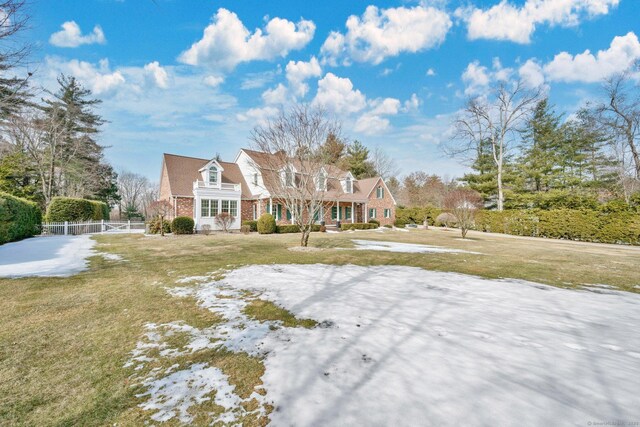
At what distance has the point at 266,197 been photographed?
22359 mm

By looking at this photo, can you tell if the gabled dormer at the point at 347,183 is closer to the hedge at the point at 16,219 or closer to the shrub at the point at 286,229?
the shrub at the point at 286,229

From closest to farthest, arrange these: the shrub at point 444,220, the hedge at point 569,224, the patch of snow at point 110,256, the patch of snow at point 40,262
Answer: the patch of snow at point 40,262, the patch of snow at point 110,256, the hedge at point 569,224, the shrub at point 444,220

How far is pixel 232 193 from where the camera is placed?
2208cm

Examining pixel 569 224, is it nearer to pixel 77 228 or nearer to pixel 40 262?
pixel 40 262

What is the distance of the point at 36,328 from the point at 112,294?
1.42 meters

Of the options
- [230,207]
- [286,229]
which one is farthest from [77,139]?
[286,229]

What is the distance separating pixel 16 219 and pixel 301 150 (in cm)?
1416

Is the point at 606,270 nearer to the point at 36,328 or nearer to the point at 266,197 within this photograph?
the point at 36,328

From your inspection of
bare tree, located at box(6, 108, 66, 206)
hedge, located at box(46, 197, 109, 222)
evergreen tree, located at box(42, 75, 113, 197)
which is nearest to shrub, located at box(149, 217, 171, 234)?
hedge, located at box(46, 197, 109, 222)

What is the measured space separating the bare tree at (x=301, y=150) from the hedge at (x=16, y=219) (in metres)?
11.5

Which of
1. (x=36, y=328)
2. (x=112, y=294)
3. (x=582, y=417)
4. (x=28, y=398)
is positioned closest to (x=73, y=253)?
(x=112, y=294)

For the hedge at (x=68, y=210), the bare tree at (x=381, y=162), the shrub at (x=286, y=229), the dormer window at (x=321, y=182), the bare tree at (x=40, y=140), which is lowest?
the shrub at (x=286, y=229)

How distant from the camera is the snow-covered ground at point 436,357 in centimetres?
198

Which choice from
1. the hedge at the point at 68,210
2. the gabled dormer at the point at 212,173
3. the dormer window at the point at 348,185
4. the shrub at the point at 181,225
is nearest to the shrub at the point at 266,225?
the shrub at the point at 181,225
